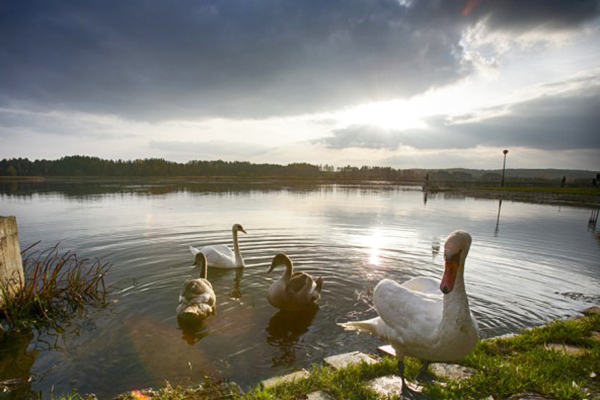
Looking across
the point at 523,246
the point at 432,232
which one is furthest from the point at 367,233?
the point at 523,246

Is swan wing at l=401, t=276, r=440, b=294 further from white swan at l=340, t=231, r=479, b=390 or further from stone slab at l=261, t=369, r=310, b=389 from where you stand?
stone slab at l=261, t=369, r=310, b=389

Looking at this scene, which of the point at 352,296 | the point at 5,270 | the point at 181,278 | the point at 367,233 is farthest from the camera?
the point at 367,233

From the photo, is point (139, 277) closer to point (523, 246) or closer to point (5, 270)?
point (5, 270)

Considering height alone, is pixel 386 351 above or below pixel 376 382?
below

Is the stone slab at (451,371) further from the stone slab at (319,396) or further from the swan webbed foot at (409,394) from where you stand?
the stone slab at (319,396)

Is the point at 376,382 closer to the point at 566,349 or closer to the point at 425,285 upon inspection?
the point at 425,285

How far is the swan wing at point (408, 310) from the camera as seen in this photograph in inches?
163

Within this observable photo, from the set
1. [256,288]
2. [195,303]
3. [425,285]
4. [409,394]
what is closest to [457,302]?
[409,394]

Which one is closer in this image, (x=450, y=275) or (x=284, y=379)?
(x=450, y=275)

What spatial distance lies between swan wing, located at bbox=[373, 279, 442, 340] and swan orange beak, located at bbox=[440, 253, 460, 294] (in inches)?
23.0

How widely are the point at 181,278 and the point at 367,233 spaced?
34.7 feet

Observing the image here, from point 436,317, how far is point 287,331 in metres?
3.67

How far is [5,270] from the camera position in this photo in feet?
21.3

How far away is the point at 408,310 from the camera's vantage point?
174 inches
